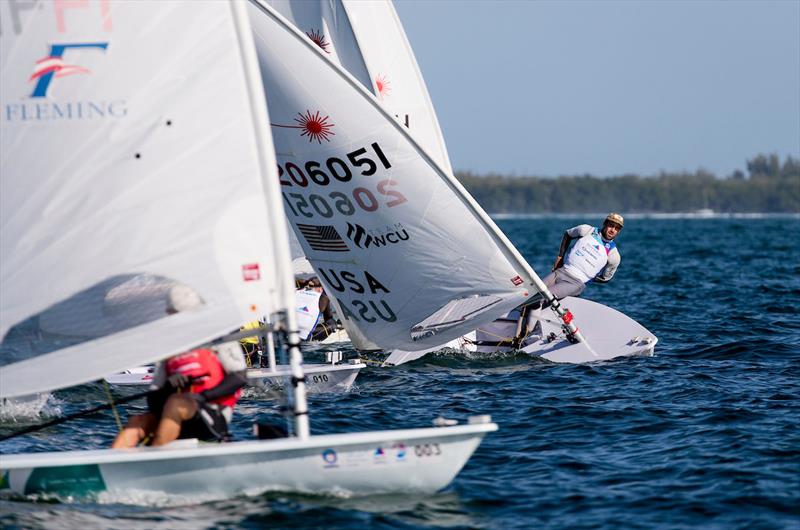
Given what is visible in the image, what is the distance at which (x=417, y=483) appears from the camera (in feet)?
30.0

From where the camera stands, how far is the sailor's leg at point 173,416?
9.23 m

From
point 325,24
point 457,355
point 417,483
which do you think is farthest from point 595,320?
point 417,483

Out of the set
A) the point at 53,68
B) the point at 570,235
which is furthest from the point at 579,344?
the point at 53,68

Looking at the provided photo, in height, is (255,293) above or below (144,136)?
below

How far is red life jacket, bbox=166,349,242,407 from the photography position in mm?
9398

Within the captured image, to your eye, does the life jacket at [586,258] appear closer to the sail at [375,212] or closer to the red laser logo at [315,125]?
the sail at [375,212]

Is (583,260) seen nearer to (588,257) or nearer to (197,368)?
(588,257)

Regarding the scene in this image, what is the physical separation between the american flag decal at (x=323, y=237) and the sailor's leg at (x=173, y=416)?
6.23 m

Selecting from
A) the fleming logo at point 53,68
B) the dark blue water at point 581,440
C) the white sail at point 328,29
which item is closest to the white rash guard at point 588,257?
the dark blue water at point 581,440

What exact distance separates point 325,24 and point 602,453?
31.1 feet

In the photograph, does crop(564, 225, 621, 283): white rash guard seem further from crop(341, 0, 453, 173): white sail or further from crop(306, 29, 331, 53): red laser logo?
crop(306, 29, 331, 53): red laser logo

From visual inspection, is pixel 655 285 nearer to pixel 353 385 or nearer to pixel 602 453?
pixel 353 385

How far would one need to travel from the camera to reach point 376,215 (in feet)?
49.0

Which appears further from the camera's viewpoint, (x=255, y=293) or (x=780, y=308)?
(x=780, y=308)
